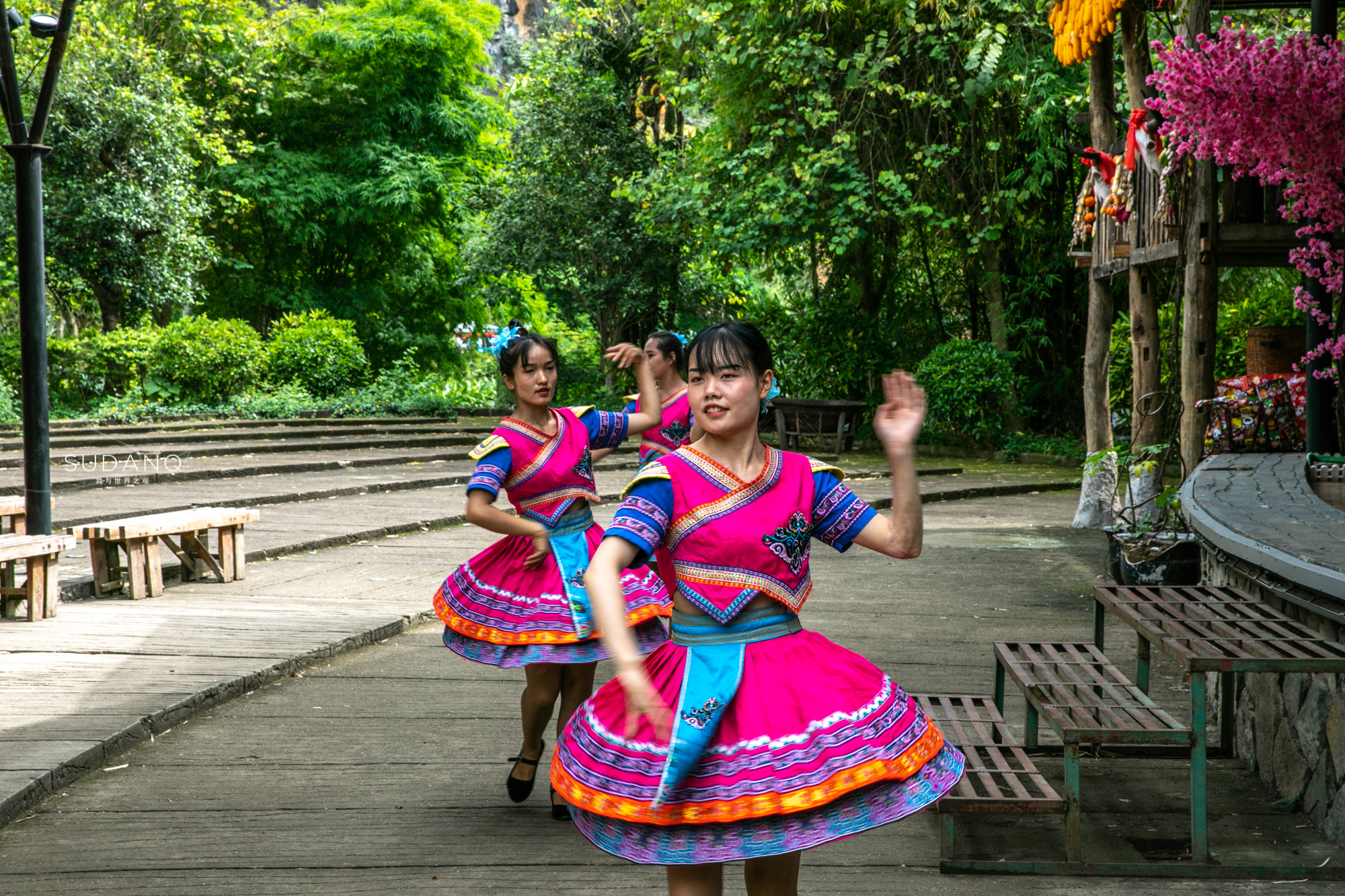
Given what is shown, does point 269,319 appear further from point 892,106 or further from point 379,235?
point 892,106

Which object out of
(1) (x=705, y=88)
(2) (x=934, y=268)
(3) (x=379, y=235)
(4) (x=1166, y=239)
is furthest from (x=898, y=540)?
(3) (x=379, y=235)

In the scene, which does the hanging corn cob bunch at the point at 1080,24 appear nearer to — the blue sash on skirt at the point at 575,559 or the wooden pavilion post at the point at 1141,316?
the wooden pavilion post at the point at 1141,316

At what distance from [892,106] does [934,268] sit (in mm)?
4427

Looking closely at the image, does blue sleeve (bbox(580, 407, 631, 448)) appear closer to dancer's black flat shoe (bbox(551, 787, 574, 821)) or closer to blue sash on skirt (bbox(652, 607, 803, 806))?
dancer's black flat shoe (bbox(551, 787, 574, 821))

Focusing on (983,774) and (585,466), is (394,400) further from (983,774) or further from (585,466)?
(983,774)

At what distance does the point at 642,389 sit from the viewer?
15.0ft

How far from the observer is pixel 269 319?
2877cm

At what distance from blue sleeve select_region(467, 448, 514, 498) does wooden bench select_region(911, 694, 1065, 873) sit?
5.12 feet

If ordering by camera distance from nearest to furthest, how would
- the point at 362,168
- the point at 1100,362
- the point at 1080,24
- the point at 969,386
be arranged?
the point at 1080,24, the point at 1100,362, the point at 969,386, the point at 362,168

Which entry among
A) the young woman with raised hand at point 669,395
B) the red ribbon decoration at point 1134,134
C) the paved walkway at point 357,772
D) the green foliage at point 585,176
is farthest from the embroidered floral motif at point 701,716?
the green foliage at point 585,176

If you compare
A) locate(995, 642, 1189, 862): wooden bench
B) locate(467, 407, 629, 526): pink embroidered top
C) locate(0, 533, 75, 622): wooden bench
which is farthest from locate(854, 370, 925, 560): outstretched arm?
locate(0, 533, 75, 622): wooden bench

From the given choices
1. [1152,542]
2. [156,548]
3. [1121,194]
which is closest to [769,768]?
[156,548]

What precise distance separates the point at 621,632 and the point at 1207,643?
7.63 ft

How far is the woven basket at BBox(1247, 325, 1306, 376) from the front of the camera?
1048cm
